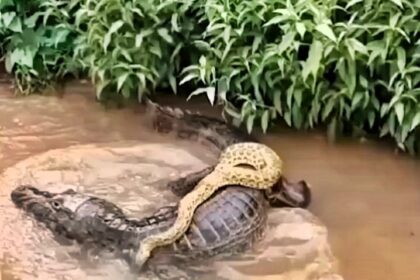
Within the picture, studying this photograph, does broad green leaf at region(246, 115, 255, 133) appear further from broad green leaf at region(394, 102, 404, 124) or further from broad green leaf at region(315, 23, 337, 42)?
broad green leaf at region(394, 102, 404, 124)

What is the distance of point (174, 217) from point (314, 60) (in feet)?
3.34

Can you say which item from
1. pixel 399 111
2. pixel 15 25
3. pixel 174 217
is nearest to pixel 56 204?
pixel 174 217

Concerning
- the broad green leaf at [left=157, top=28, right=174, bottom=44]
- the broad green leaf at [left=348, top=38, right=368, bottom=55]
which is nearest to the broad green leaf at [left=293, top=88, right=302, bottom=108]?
the broad green leaf at [left=348, top=38, right=368, bottom=55]

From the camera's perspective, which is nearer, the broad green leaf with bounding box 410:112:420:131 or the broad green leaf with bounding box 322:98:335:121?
the broad green leaf with bounding box 410:112:420:131

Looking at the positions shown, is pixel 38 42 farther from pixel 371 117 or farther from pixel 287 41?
pixel 371 117

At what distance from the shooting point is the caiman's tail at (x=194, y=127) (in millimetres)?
4613

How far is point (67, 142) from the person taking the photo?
4730mm

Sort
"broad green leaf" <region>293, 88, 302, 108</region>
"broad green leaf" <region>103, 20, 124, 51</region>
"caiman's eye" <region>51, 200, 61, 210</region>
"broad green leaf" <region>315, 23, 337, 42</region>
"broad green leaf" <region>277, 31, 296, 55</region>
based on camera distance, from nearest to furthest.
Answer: "caiman's eye" <region>51, 200, 61, 210</region>, "broad green leaf" <region>315, 23, 337, 42</region>, "broad green leaf" <region>277, 31, 296, 55</region>, "broad green leaf" <region>293, 88, 302, 108</region>, "broad green leaf" <region>103, 20, 124, 51</region>

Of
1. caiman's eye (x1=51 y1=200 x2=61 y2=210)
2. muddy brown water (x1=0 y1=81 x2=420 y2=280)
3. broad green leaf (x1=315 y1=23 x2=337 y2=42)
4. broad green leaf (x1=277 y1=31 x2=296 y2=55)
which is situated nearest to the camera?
muddy brown water (x1=0 y1=81 x2=420 y2=280)

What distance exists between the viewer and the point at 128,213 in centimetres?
417

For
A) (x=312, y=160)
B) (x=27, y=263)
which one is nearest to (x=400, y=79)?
(x=312, y=160)

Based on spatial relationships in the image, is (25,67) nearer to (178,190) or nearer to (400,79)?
(178,190)

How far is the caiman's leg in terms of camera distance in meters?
4.29

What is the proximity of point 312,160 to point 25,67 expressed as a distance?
1662 mm
